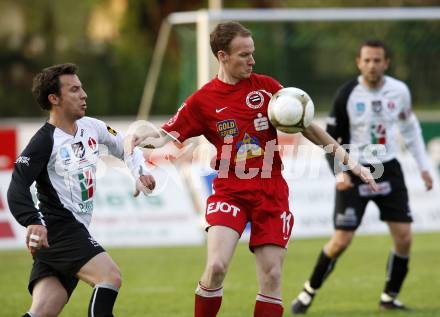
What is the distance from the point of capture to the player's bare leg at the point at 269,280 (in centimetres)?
654

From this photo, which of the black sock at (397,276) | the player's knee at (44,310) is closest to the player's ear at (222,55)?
the player's knee at (44,310)

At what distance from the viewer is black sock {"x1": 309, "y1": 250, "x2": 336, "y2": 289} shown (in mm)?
9016

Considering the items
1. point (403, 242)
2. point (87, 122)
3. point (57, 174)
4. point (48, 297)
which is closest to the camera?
point (48, 297)

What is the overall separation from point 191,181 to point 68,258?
870 cm

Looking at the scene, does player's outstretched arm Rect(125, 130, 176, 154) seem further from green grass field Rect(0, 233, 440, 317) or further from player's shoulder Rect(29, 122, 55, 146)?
green grass field Rect(0, 233, 440, 317)

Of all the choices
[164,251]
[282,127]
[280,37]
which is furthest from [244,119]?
[280,37]

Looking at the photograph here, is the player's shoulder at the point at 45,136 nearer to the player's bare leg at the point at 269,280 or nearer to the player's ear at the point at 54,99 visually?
the player's ear at the point at 54,99

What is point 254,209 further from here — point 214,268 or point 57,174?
point 57,174

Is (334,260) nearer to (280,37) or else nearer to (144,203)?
(144,203)

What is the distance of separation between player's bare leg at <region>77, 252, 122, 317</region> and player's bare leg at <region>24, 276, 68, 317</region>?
193 mm

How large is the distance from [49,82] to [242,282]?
5.00 meters

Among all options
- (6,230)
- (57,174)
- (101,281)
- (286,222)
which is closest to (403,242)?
(286,222)

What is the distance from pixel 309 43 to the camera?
18.6m

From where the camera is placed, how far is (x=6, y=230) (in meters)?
14.2
